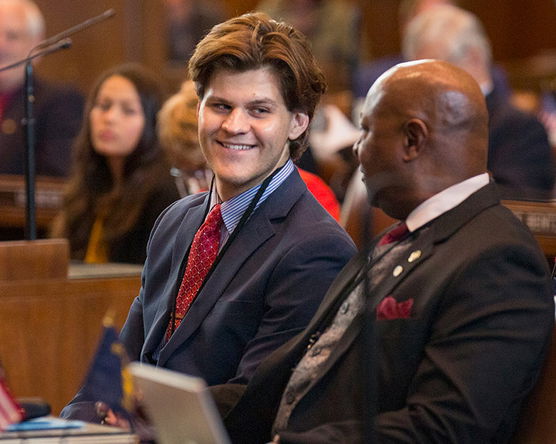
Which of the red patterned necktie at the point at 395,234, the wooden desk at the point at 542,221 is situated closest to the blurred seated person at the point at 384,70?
Result: the wooden desk at the point at 542,221

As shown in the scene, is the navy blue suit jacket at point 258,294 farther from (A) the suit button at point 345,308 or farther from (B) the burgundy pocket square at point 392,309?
(B) the burgundy pocket square at point 392,309

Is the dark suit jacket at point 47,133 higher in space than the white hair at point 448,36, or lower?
lower

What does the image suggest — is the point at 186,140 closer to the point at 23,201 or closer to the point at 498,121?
the point at 23,201

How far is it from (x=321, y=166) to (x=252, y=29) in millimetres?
3031

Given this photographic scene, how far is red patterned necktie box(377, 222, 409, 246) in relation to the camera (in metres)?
2.04

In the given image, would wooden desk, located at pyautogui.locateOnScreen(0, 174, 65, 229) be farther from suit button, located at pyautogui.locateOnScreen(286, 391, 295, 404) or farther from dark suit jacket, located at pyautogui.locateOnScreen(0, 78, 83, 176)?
suit button, located at pyautogui.locateOnScreen(286, 391, 295, 404)

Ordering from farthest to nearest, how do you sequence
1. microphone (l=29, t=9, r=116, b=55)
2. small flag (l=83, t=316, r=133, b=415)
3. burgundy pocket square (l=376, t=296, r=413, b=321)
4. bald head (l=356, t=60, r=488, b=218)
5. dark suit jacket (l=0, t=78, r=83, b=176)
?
dark suit jacket (l=0, t=78, r=83, b=176)
microphone (l=29, t=9, r=116, b=55)
bald head (l=356, t=60, r=488, b=218)
burgundy pocket square (l=376, t=296, r=413, b=321)
small flag (l=83, t=316, r=133, b=415)

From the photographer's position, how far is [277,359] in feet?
6.68

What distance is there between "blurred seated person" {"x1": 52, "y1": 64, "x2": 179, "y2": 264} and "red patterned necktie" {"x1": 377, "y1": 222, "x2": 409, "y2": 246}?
1.91 m

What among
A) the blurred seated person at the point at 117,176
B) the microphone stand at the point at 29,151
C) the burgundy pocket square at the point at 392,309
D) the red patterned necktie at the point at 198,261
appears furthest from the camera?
the blurred seated person at the point at 117,176

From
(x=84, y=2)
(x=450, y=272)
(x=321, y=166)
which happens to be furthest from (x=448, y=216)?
(x=84, y=2)

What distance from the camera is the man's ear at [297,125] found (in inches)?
92.9

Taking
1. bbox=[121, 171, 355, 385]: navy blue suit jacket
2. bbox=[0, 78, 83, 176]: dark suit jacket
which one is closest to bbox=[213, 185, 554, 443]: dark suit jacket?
bbox=[121, 171, 355, 385]: navy blue suit jacket

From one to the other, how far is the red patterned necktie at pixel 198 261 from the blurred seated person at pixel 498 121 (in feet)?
7.17
